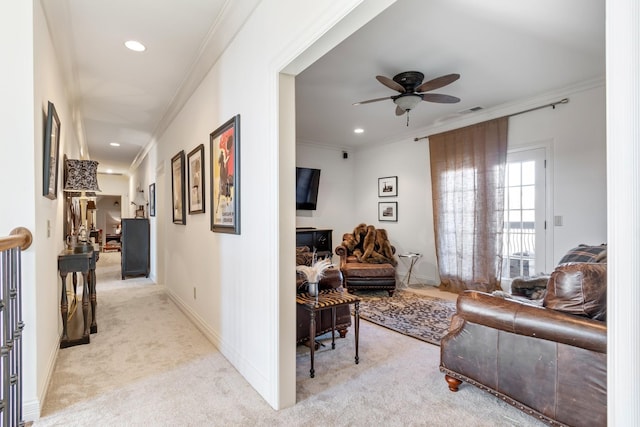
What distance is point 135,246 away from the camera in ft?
20.2

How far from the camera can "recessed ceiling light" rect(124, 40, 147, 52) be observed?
2752 millimetres

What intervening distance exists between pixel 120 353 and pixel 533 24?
421cm

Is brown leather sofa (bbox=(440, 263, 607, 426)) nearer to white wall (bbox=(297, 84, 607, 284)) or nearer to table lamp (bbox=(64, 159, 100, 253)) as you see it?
white wall (bbox=(297, 84, 607, 284))

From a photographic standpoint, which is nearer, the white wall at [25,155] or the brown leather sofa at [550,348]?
the brown leather sofa at [550,348]

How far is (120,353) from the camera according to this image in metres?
2.77

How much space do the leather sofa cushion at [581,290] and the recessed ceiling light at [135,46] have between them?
3.44 metres

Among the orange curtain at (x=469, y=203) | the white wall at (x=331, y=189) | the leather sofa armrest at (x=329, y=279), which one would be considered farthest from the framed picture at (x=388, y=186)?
the leather sofa armrest at (x=329, y=279)

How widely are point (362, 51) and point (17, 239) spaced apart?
2688 millimetres

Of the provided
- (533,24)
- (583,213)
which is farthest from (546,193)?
(533,24)

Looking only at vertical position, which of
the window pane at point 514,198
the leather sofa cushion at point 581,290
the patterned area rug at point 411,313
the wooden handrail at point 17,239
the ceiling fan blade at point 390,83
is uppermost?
the ceiling fan blade at point 390,83

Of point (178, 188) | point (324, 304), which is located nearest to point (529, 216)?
point (324, 304)

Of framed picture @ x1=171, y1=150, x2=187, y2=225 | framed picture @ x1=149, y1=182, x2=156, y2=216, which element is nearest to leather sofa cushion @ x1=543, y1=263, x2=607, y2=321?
framed picture @ x1=171, y1=150, x2=187, y2=225

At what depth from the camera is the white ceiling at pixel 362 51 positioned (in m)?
2.34

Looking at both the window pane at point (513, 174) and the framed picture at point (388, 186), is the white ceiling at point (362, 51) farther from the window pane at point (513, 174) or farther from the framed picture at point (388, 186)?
the framed picture at point (388, 186)
